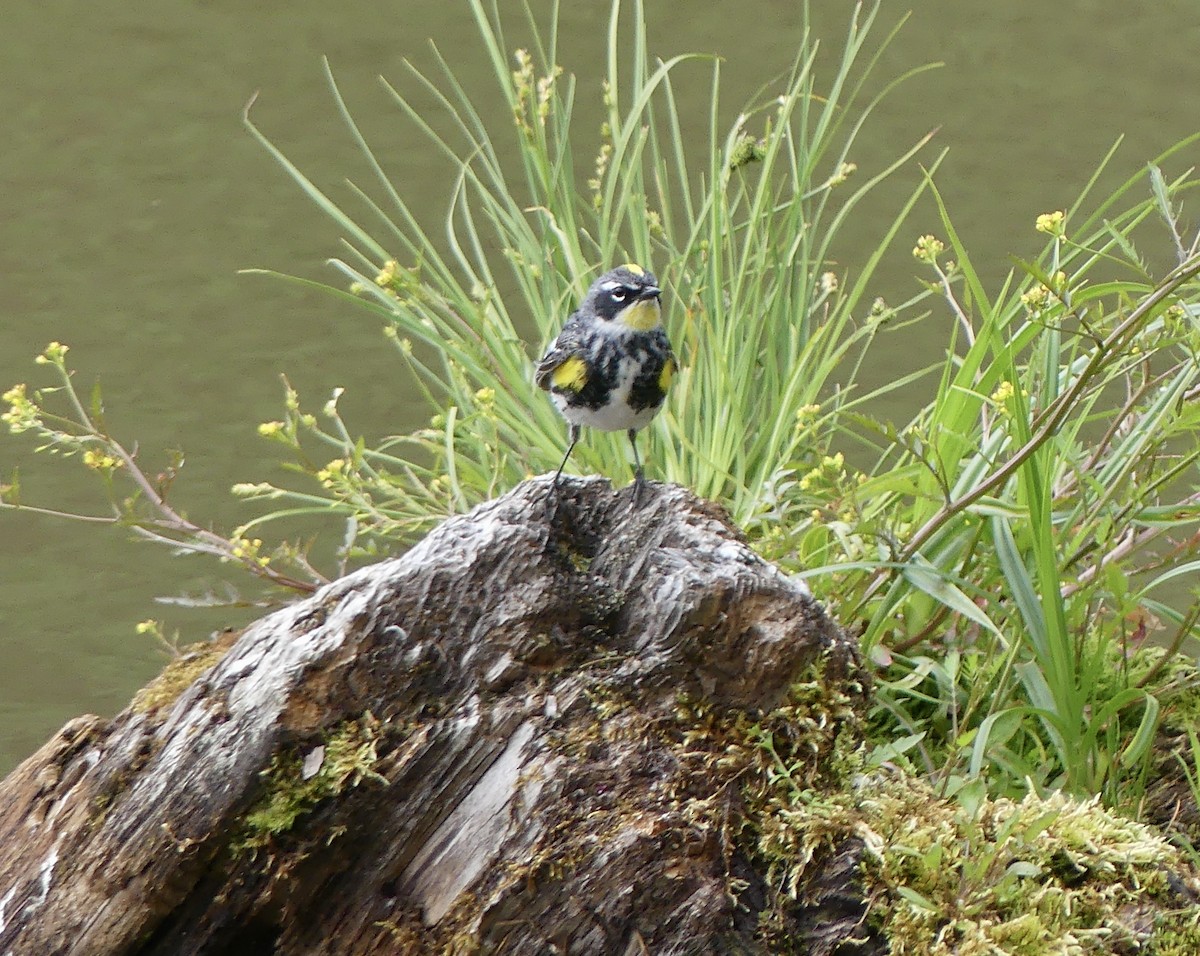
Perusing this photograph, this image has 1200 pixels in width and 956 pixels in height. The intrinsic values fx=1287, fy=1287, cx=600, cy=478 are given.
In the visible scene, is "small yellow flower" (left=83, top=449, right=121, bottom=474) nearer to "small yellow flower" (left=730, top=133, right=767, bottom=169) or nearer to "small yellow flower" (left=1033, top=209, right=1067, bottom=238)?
"small yellow flower" (left=730, top=133, right=767, bottom=169)

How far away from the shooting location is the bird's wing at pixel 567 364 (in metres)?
2.21

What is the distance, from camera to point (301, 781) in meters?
1.77

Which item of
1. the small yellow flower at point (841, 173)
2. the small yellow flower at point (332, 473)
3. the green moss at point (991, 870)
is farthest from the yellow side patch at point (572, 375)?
the small yellow flower at point (841, 173)

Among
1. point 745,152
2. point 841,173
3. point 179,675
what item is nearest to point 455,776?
point 179,675

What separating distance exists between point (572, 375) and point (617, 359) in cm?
10

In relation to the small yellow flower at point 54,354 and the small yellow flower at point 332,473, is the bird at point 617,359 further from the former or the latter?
the small yellow flower at point 54,354

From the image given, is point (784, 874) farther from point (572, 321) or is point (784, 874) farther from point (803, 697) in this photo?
point (572, 321)

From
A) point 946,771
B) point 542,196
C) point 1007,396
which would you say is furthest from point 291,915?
point 542,196

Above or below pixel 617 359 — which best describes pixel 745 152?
above

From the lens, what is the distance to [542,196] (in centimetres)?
346

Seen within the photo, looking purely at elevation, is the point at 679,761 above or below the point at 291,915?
above

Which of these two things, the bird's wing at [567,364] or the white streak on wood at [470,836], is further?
the bird's wing at [567,364]

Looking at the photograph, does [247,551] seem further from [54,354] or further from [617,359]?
[617,359]

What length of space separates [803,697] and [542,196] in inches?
77.3
